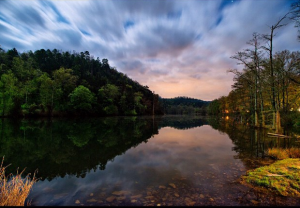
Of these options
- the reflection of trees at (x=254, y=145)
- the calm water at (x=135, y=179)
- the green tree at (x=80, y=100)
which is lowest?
the calm water at (x=135, y=179)

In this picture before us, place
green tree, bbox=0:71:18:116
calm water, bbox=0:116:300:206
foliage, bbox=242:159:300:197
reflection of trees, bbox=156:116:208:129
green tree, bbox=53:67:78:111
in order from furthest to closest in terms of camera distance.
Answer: green tree, bbox=53:67:78:111
green tree, bbox=0:71:18:116
reflection of trees, bbox=156:116:208:129
foliage, bbox=242:159:300:197
calm water, bbox=0:116:300:206

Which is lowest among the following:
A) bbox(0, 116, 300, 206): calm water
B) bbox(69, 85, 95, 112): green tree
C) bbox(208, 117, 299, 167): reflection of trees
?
bbox(0, 116, 300, 206): calm water

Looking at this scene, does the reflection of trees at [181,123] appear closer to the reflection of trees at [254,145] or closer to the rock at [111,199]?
the reflection of trees at [254,145]

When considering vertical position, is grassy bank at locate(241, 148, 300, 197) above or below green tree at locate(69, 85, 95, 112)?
below

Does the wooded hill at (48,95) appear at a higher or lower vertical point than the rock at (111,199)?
higher

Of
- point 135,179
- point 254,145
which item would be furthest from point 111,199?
point 254,145

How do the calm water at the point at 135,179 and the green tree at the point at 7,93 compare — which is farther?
the green tree at the point at 7,93

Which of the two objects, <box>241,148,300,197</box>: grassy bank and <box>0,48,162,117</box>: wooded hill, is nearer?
<box>241,148,300,197</box>: grassy bank

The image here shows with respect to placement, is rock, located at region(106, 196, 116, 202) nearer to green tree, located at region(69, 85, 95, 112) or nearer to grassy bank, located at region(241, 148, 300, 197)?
grassy bank, located at region(241, 148, 300, 197)

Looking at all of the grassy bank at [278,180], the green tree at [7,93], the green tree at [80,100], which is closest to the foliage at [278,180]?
the grassy bank at [278,180]

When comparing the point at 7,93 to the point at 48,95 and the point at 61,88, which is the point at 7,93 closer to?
the point at 48,95

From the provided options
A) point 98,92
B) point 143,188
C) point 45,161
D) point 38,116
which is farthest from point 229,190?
point 98,92

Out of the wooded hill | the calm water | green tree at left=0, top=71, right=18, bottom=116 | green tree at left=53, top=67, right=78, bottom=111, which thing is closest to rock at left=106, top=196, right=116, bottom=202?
the calm water

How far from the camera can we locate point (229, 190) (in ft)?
16.1
